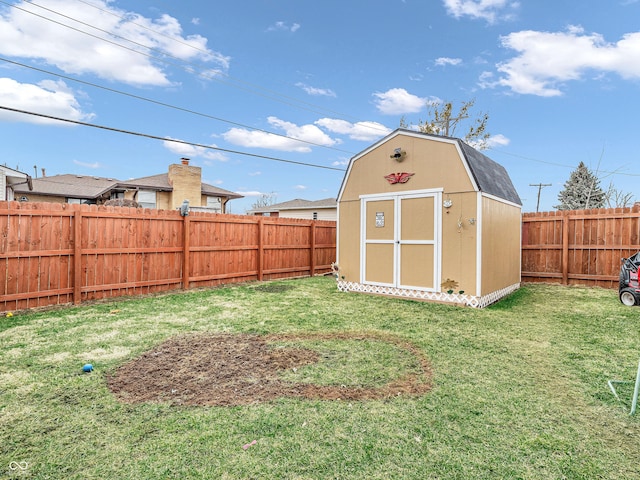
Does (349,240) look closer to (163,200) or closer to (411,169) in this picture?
(411,169)

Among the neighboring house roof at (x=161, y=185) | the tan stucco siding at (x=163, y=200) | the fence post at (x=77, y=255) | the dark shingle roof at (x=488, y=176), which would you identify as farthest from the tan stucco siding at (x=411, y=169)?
the tan stucco siding at (x=163, y=200)

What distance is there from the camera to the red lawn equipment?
6137 mm

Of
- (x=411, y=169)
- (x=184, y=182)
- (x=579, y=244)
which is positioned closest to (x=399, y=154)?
(x=411, y=169)

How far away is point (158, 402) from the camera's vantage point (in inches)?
100

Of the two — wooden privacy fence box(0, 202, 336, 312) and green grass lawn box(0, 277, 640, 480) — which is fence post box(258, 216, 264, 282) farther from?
green grass lawn box(0, 277, 640, 480)

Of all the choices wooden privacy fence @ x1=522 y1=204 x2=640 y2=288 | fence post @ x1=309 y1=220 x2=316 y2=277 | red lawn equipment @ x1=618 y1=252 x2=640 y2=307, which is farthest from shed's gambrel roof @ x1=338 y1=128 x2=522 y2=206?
fence post @ x1=309 y1=220 x2=316 y2=277

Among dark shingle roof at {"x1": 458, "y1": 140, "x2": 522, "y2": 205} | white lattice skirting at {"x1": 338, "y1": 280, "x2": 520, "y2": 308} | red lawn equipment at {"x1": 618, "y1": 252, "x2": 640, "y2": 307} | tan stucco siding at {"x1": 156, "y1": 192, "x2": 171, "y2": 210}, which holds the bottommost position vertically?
white lattice skirting at {"x1": 338, "y1": 280, "x2": 520, "y2": 308}

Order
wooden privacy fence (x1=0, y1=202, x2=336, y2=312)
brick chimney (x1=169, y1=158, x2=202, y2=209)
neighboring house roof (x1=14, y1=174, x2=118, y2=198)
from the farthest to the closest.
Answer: neighboring house roof (x1=14, y1=174, x2=118, y2=198) < brick chimney (x1=169, y1=158, x2=202, y2=209) < wooden privacy fence (x1=0, y1=202, x2=336, y2=312)

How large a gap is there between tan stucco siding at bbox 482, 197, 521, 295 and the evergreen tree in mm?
23345

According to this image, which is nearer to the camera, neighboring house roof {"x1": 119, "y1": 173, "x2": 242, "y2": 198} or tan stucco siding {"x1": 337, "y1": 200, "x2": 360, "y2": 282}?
tan stucco siding {"x1": 337, "y1": 200, "x2": 360, "y2": 282}

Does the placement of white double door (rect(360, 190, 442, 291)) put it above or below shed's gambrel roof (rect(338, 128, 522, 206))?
below

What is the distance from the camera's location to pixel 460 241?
6.37 metres

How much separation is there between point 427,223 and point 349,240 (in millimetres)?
1980

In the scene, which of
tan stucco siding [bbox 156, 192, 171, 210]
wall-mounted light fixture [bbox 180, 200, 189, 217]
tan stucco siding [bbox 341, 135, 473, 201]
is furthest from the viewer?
tan stucco siding [bbox 156, 192, 171, 210]
